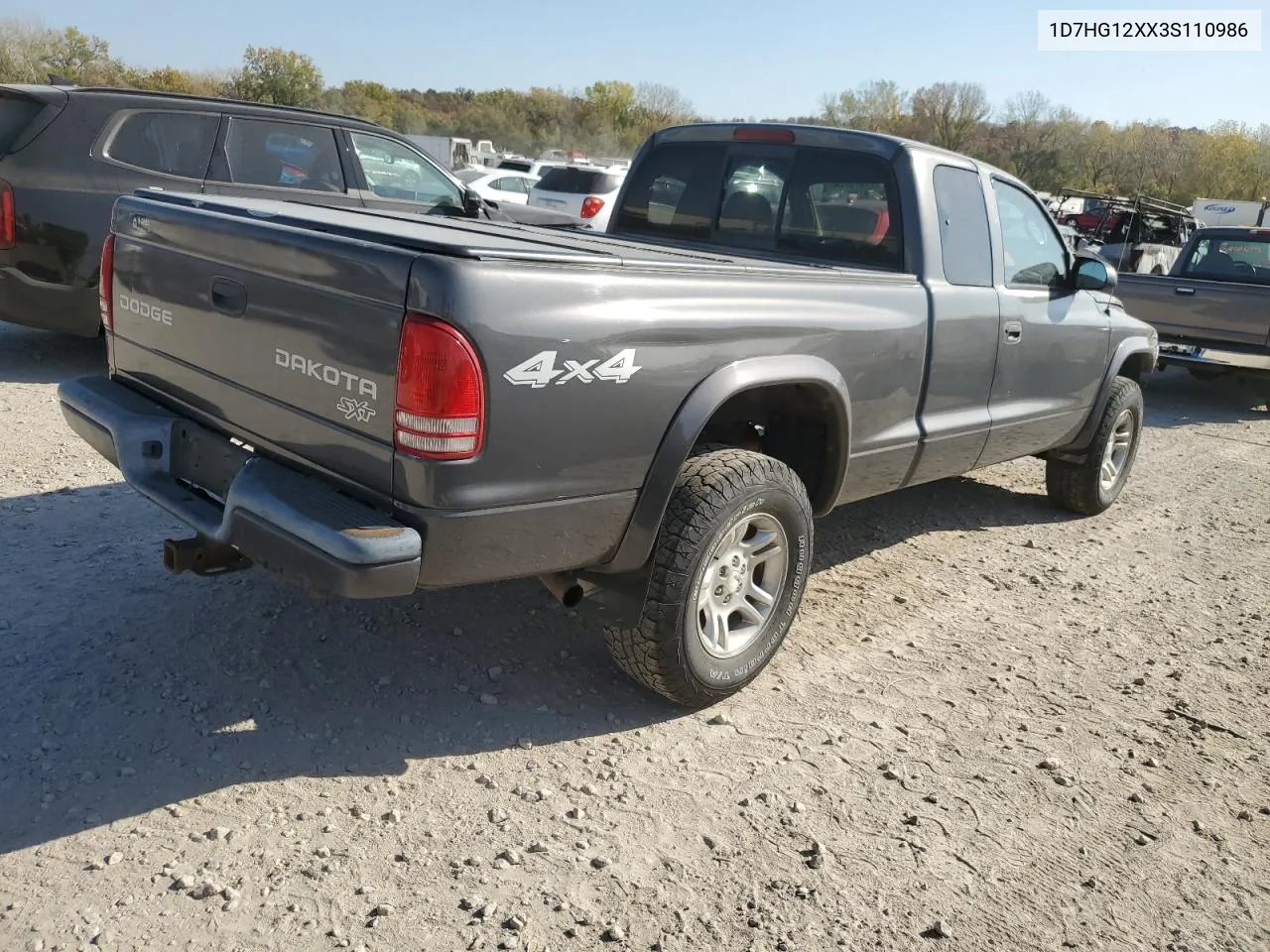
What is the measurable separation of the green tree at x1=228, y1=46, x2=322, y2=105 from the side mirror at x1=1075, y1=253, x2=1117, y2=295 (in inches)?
2129

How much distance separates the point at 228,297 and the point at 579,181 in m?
15.6

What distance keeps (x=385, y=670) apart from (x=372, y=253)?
5.05 feet

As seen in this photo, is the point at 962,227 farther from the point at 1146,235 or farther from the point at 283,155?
the point at 1146,235

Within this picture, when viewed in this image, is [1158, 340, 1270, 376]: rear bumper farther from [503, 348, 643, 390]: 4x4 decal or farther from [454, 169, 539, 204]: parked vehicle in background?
[454, 169, 539, 204]: parked vehicle in background

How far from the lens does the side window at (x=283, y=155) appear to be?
23.9ft

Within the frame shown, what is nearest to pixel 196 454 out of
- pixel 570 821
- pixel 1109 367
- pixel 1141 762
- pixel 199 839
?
pixel 199 839

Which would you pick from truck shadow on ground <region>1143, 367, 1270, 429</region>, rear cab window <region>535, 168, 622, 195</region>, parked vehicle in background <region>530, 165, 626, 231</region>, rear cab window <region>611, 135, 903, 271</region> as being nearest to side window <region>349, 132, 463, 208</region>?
rear cab window <region>611, 135, 903, 271</region>

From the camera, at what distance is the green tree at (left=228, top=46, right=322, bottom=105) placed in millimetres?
53312

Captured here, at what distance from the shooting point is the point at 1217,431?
8.91 m

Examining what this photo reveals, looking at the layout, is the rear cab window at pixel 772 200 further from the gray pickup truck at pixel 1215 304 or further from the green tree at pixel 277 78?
the green tree at pixel 277 78

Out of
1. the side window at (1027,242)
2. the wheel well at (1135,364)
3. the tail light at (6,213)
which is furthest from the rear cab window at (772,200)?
the tail light at (6,213)

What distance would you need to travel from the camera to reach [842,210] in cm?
442

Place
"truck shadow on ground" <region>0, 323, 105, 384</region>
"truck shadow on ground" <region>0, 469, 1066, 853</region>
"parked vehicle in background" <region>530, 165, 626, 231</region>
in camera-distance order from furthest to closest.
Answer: "parked vehicle in background" <region>530, 165, 626, 231</region> → "truck shadow on ground" <region>0, 323, 105, 384</region> → "truck shadow on ground" <region>0, 469, 1066, 853</region>

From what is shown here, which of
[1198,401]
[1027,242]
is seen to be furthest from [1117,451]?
[1198,401]
